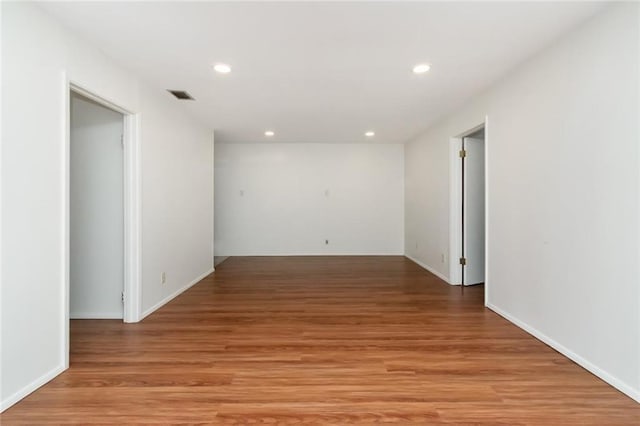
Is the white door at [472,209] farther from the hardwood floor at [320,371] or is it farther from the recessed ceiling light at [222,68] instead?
the recessed ceiling light at [222,68]

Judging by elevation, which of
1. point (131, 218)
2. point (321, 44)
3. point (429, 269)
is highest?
point (321, 44)

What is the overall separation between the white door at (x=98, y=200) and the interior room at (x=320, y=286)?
0.02m

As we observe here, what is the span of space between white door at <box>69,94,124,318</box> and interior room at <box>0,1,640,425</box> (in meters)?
0.02

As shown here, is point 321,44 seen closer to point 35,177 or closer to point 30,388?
point 35,177

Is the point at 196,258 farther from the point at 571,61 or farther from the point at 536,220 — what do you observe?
the point at 571,61

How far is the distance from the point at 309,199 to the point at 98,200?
413 centimetres

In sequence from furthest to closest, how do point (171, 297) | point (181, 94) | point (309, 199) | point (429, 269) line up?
point (309, 199) < point (429, 269) < point (171, 297) < point (181, 94)

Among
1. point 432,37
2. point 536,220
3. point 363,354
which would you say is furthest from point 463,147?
point 363,354

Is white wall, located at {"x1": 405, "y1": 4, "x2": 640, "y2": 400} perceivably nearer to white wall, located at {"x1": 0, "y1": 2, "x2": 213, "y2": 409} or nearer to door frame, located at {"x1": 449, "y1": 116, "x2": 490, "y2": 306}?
door frame, located at {"x1": 449, "y1": 116, "x2": 490, "y2": 306}

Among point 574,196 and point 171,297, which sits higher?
point 574,196

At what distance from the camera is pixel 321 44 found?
2.40 metres

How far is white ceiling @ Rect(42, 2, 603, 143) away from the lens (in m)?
2.00

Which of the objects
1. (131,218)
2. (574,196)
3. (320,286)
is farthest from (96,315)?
(574,196)

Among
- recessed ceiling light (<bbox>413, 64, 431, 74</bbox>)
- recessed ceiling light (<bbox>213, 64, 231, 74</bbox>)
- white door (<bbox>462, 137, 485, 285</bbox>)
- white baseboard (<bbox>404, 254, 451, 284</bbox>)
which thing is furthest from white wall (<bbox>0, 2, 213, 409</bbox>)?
white baseboard (<bbox>404, 254, 451, 284</bbox>)
